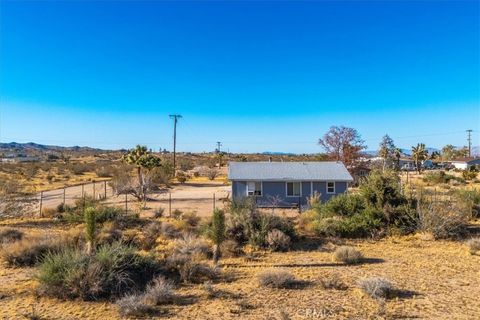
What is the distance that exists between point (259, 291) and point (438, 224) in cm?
1072

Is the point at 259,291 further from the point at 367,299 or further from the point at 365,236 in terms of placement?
the point at 365,236

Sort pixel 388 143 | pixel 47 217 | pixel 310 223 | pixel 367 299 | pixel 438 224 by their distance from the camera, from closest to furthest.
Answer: pixel 367 299
pixel 438 224
pixel 310 223
pixel 47 217
pixel 388 143

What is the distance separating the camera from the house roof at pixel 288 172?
2711cm

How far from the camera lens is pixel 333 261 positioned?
1359 centimetres

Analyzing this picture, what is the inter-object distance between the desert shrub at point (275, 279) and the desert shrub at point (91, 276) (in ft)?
11.1

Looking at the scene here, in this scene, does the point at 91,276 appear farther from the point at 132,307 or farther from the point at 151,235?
the point at 151,235

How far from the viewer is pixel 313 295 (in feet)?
33.1

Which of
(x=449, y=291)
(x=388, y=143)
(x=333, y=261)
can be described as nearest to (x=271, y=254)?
(x=333, y=261)

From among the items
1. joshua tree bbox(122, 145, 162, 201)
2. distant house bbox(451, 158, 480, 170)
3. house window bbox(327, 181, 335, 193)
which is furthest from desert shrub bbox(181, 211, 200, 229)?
distant house bbox(451, 158, 480, 170)

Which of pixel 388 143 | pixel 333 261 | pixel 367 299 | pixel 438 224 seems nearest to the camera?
pixel 367 299

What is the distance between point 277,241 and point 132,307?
7.76 m

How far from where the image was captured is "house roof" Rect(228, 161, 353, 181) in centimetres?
2711

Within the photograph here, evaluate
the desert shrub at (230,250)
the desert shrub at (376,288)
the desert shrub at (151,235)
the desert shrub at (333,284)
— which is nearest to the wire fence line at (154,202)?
the desert shrub at (151,235)

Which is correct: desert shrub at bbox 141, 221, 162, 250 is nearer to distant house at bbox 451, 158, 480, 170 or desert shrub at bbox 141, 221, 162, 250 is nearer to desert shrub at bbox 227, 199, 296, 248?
desert shrub at bbox 227, 199, 296, 248
